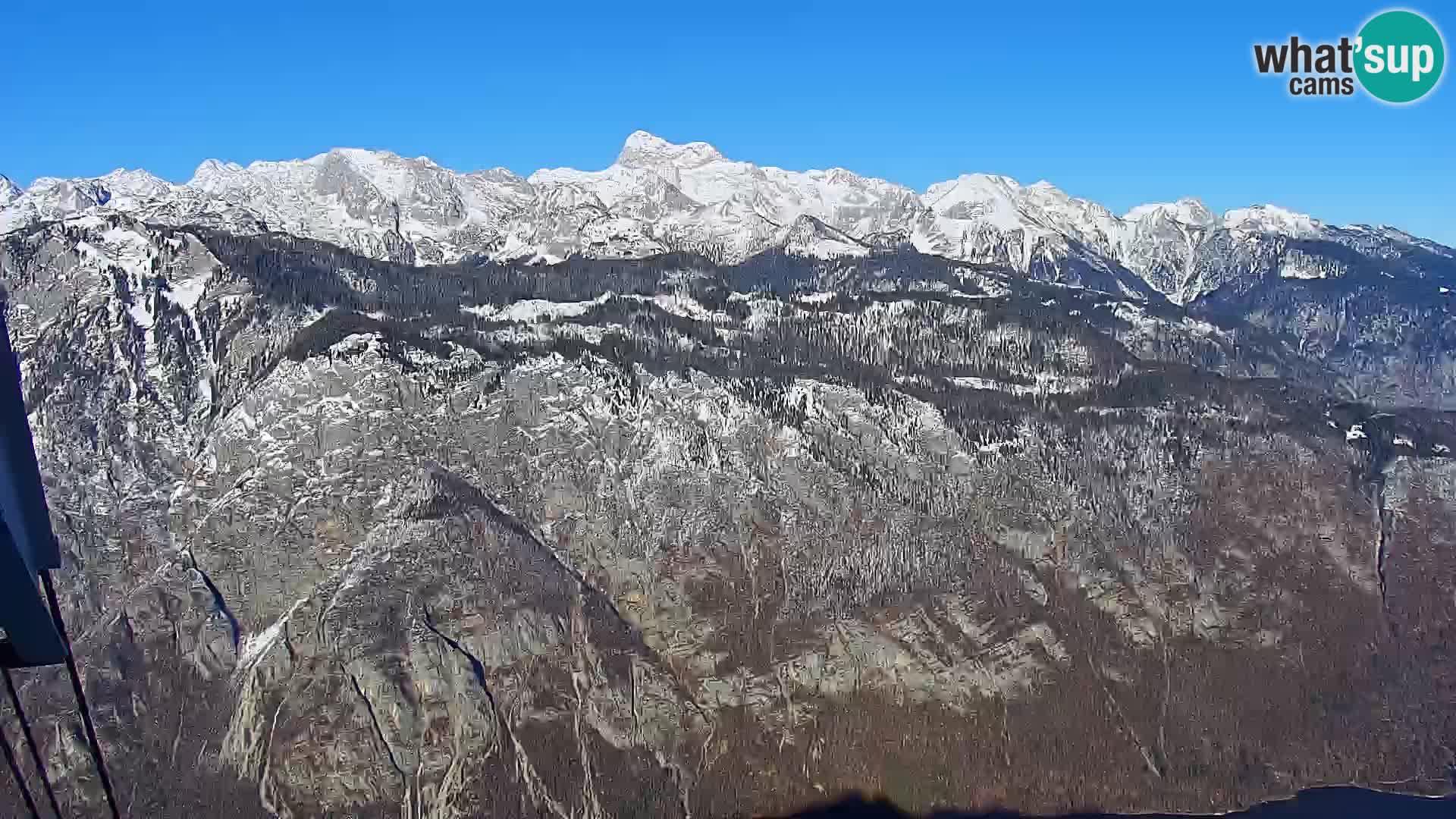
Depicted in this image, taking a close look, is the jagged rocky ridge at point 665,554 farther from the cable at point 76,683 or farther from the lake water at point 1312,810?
the cable at point 76,683

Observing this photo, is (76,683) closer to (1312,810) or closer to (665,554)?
(1312,810)

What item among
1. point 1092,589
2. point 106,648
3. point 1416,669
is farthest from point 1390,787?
point 106,648

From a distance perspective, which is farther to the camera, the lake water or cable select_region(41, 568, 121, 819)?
the lake water

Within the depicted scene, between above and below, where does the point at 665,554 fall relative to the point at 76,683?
below

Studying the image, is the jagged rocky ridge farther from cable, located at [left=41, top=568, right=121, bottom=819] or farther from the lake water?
cable, located at [left=41, top=568, right=121, bottom=819]

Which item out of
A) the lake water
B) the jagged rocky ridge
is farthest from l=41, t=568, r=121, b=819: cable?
the lake water

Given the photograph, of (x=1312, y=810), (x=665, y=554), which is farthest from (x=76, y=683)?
(x=665, y=554)

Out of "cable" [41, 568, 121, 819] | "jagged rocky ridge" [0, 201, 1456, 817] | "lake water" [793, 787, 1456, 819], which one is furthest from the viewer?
"jagged rocky ridge" [0, 201, 1456, 817]

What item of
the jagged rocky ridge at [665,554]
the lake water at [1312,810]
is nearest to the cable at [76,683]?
the jagged rocky ridge at [665,554]

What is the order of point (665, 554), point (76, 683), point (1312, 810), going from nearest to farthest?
point (76, 683) → point (1312, 810) → point (665, 554)
